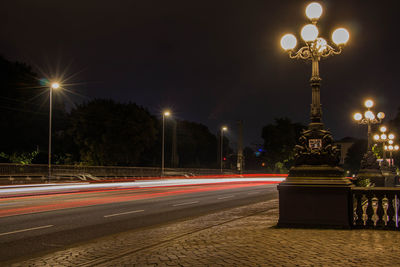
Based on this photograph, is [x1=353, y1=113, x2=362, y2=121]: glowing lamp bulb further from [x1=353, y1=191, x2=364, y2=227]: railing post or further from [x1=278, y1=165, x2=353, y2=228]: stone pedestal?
[x1=353, y1=191, x2=364, y2=227]: railing post

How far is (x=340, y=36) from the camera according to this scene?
10023 millimetres

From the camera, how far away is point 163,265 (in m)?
5.91

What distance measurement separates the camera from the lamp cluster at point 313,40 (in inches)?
379

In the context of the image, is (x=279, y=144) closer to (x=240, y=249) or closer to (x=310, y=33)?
(x=310, y=33)

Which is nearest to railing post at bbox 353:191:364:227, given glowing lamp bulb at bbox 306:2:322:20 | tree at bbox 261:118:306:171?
glowing lamp bulb at bbox 306:2:322:20

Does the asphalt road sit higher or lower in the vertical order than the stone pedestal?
lower

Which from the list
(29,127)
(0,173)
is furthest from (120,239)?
(29,127)

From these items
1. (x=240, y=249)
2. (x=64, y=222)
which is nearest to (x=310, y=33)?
(x=240, y=249)

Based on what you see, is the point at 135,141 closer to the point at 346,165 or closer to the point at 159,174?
the point at 159,174

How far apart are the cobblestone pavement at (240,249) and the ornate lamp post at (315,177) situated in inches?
15.5

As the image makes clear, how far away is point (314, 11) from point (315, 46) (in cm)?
92

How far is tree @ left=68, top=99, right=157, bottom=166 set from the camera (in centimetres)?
4991

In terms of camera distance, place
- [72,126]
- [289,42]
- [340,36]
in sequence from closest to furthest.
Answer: [340,36], [289,42], [72,126]

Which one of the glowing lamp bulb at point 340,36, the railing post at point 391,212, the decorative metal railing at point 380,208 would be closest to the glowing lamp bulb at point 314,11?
the glowing lamp bulb at point 340,36
